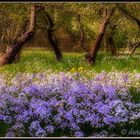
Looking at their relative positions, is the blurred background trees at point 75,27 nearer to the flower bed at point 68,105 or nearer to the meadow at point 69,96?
the meadow at point 69,96

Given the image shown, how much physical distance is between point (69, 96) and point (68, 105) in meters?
0.26

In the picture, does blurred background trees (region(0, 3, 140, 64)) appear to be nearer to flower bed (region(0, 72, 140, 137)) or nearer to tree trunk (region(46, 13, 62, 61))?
tree trunk (region(46, 13, 62, 61))

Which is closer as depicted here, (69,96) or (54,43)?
(69,96)

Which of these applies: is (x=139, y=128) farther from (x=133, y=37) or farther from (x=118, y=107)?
(x=133, y=37)

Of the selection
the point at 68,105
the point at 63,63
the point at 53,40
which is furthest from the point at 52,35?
the point at 68,105

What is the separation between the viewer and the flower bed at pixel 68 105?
23.2ft

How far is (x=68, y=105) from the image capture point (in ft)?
24.2

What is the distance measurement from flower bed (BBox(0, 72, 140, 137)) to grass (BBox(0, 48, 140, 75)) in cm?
36

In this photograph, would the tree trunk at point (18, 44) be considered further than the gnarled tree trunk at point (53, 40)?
Yes

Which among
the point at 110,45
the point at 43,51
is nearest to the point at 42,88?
the point at 43,51

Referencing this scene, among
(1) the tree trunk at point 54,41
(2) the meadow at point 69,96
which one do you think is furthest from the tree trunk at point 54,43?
(2) the meadow at point 69,96

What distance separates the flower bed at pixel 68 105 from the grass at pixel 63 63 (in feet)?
1.18

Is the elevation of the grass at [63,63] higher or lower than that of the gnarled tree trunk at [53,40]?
lower

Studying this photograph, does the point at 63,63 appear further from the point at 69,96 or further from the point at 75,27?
the point at 69,96
